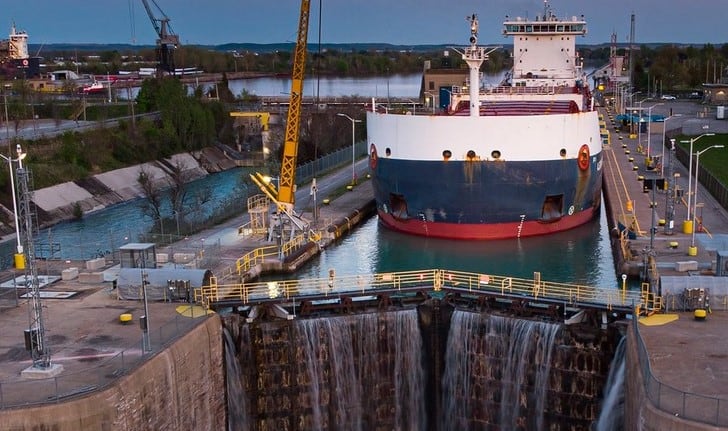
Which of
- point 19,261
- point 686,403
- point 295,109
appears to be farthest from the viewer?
point 295,109

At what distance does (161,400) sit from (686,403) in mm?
12477

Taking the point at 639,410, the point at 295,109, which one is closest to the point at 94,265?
the point at 295,109

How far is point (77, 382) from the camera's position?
21.9 meters

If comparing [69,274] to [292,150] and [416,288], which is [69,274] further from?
[292,150]

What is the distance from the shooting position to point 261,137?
9669 centimetres

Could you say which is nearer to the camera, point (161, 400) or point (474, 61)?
point (161, 400)

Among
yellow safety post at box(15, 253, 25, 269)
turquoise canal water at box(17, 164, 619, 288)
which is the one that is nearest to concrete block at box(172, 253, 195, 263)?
turquoise canal water at box(17, 164, 619, 288)

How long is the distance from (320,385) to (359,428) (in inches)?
74.3

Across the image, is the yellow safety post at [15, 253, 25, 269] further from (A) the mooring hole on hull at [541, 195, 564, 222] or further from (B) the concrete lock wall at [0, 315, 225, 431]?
(A) the mooring hole on hull at [541, 195, 564, 222]

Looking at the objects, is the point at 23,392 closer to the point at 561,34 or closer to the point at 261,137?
the point at 561,34

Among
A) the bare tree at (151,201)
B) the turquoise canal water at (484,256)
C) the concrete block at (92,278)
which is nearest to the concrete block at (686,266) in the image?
the turquoise canal water at (484,256)

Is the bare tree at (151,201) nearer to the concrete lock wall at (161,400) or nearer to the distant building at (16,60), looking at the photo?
the concrete lock wall at (161,400)

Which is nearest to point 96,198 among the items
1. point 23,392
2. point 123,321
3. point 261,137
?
point 261,137

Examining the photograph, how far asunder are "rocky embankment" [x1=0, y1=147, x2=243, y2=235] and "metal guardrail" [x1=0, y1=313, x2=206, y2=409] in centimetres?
3348
